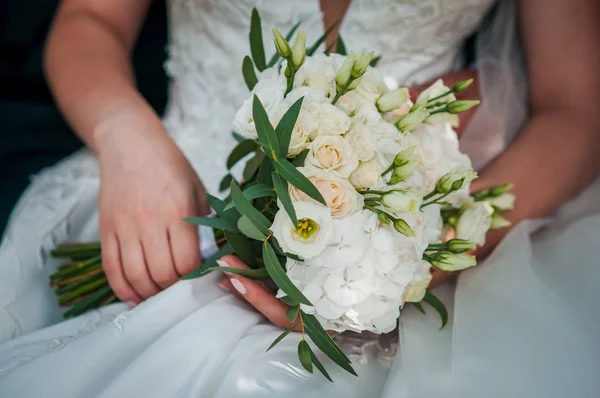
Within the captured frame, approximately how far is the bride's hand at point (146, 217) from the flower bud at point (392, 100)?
339 millimetres

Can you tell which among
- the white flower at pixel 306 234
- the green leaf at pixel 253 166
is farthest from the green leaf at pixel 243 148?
the white flower at pixel 306 234

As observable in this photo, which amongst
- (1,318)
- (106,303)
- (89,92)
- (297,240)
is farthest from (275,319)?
(89,92)

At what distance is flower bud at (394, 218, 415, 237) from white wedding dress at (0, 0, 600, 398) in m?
0.20

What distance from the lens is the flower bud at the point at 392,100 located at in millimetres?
639

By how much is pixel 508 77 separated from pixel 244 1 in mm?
551

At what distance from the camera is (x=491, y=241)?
2.99ft

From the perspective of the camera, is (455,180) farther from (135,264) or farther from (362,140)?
(135,264)

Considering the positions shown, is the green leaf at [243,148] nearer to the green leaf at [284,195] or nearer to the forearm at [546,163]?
the green leaf at [284,195]

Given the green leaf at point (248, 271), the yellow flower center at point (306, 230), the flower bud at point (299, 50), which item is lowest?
the green leaf at point (248, 271)

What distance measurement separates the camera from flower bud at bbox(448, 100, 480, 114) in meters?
0.65

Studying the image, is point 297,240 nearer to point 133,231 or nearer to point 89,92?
point 133,231

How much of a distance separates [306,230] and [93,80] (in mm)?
635

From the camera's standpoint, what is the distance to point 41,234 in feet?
3.06

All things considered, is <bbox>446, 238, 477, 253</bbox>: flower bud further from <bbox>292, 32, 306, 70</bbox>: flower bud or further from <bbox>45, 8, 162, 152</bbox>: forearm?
<bbox>45, 8, 162, 152</bbox>: forearm
